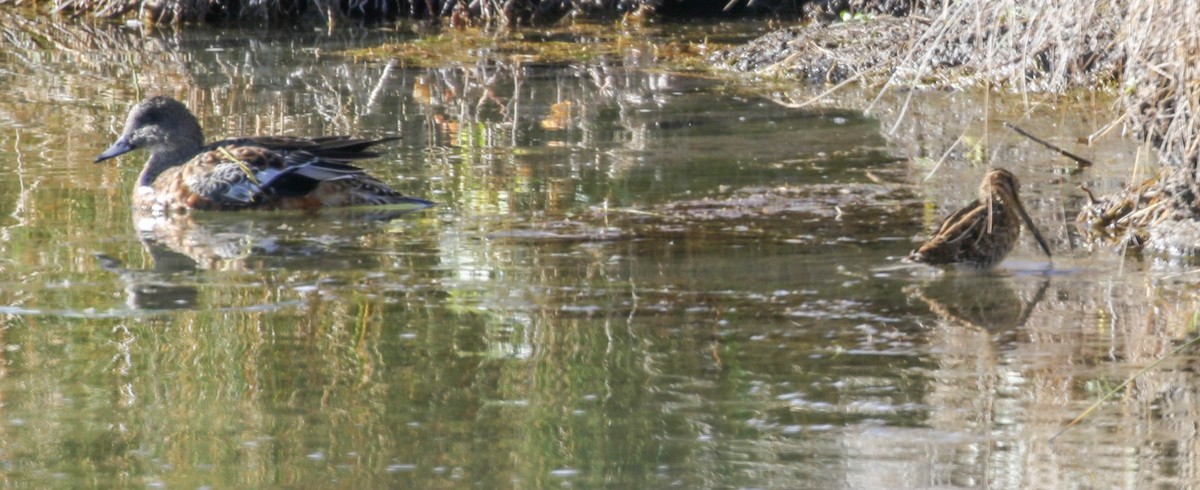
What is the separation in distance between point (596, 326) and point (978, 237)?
66.1 inches

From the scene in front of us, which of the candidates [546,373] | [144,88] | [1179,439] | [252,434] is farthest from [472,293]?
[144,88]

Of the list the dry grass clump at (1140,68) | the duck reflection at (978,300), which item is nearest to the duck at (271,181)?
the duck reflection at (978,300)

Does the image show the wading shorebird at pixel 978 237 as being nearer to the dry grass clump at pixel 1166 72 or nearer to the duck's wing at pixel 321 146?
the dry grass clump at pixel 1166 72

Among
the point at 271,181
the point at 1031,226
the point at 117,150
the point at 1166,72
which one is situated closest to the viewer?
the point at 1166,72

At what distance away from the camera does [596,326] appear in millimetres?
5578

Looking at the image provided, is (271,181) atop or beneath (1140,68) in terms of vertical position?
beneath

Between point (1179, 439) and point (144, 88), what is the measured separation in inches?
376

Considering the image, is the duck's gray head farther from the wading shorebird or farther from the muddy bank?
the wading shorebird

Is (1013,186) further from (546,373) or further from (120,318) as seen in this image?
(120,318)

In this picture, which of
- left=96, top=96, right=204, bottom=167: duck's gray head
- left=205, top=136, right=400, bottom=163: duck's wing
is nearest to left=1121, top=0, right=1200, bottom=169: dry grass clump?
left=205, top=136, right=400, bottom=163: duck's wing

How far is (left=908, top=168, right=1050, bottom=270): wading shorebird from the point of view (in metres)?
6.23

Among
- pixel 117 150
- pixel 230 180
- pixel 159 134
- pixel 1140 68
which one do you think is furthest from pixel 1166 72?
pixel 117 150

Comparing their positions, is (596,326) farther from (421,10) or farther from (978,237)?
(421,10)

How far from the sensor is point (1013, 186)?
6.55m
